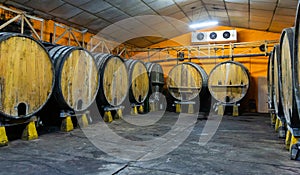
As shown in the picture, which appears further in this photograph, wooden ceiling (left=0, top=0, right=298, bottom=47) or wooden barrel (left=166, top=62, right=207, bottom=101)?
wooden barrel (left=166, top=62, right=207, bottom=101)

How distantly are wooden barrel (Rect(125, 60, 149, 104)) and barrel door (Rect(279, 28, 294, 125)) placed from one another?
12.5 ft

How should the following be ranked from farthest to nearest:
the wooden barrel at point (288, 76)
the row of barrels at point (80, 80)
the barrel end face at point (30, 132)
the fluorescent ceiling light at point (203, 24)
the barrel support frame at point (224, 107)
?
the fluorescent ceiling light at point (203, 24) < the barrel support frame at point (224, 107) < the barrel end face at point (30, 132) < the row of barrels at point (80, 80) < the wooden barrel at point (288, 76)

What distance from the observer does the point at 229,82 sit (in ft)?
23.1

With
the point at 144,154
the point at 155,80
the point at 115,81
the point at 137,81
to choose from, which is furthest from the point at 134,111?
the point at 144,154

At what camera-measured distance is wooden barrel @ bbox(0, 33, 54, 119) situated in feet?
10.4

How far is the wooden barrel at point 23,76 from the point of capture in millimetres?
3180

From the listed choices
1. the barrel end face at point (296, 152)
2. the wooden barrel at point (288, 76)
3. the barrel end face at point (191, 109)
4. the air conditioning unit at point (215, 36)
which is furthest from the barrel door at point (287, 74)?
the air conditioning unit at point (215, 36)

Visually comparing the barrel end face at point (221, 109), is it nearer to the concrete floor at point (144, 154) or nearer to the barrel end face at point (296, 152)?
the concrete floor at point (144, 154)

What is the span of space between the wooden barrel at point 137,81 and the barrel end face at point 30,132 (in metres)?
3.02

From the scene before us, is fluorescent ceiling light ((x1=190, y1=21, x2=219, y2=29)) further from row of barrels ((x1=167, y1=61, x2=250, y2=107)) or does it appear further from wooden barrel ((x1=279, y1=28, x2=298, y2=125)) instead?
wooden barrel ((x1=279, y1=28, x2=298, y2=125))

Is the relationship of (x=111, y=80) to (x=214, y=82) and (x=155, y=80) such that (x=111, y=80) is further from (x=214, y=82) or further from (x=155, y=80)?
(x=214, y=82)

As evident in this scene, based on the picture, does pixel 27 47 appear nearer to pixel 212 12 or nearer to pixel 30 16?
pixel 30 16

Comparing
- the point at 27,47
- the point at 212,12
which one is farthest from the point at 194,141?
the point at 212,12

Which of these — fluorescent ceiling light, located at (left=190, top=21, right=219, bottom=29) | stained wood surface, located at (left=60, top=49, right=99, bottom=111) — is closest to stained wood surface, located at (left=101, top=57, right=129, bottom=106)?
stained wood surface, located at (left=60, top=49, right=99, bottom=111)
